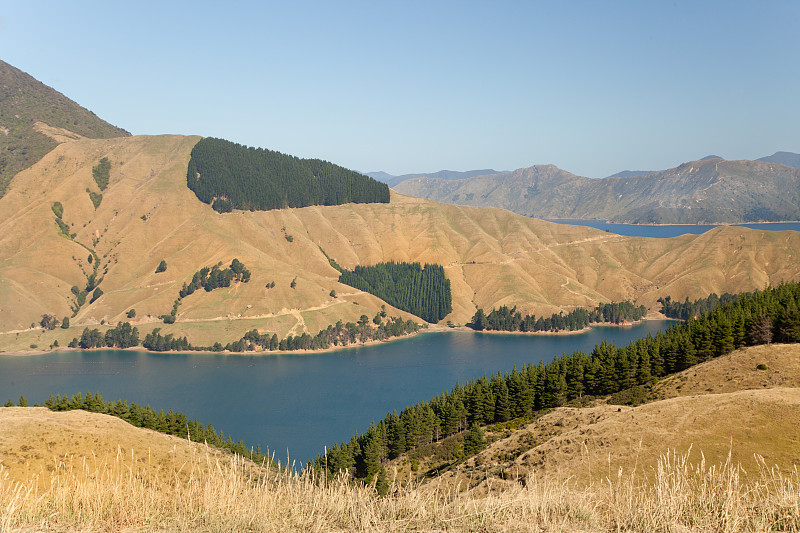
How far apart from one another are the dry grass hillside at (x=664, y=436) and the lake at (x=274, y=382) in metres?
55.2

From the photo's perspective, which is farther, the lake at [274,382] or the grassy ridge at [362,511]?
the lake at [274,382]

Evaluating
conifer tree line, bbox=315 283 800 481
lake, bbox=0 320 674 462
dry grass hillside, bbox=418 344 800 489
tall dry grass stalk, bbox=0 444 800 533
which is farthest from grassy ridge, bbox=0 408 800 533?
lake, bbox=0 320 674 462

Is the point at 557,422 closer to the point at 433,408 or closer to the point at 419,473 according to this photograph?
the point at 419,473

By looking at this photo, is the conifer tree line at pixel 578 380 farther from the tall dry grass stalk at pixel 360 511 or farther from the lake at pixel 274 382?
the tall dry grass stalk at pixel 360 511

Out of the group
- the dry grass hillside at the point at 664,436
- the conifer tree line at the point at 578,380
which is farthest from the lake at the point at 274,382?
the dry grass hillside at the point at 664,436

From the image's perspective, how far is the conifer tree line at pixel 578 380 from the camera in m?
84.8

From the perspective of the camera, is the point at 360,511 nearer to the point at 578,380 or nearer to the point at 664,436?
the point at 664,436

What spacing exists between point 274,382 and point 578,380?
9367 cm

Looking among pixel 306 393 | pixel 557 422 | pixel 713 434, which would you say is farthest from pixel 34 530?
pixel 306 393

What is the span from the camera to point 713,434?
4575 cm

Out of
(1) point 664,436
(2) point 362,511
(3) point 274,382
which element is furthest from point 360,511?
(3) point 274,382

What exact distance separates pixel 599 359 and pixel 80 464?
7997cm

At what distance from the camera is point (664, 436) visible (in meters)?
47.5

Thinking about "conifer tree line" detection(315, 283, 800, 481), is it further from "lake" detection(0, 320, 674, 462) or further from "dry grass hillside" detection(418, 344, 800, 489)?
"lake" detection(0, 320, 674, 462)
